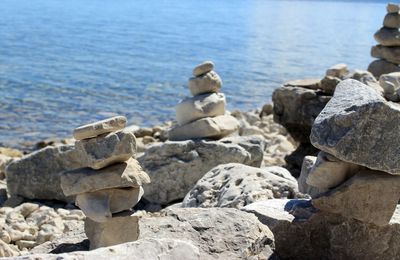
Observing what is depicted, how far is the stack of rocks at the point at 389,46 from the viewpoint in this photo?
Answer: 41.3ft

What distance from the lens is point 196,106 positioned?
29.1 ft

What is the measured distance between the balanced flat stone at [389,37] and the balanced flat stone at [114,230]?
8663mm

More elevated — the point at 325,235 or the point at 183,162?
the point at 325,235

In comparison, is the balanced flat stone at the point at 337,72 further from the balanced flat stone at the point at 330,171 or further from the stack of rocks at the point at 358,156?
the balanced flat stone at the point at 330,171

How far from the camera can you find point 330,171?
4.79m

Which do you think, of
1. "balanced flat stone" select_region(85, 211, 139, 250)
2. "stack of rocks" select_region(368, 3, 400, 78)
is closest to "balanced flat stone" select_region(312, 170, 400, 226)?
"balanced flat stone" select_region(85, 211, 139, 250)

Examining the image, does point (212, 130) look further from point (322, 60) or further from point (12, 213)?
point (322, 60)

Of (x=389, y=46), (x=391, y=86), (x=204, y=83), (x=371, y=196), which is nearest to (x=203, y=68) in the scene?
(x=204, y=83)

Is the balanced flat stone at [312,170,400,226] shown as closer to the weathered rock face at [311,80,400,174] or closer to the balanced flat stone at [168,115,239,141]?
the weathered rock face at [311,80,400,174]

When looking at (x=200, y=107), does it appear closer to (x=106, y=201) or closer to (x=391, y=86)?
(x=391, y=86)

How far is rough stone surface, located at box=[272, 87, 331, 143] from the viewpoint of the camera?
10242mm

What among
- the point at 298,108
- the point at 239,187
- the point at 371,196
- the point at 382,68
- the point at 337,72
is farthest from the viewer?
the point at 382,68

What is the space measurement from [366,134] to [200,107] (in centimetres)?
448

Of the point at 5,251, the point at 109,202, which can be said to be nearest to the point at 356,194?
the point at 109,202
